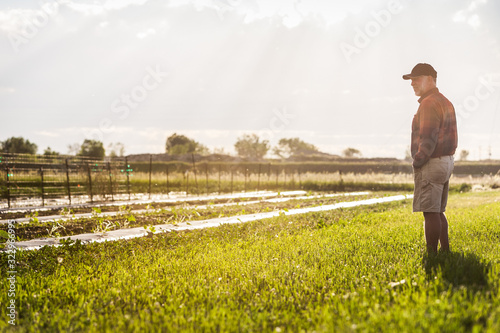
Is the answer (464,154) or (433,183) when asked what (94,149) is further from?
(464,154)

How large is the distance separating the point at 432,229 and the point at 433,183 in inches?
22.2

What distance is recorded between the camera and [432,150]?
4664 millimetres

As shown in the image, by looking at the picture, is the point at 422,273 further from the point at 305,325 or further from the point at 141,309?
the point at 141,309

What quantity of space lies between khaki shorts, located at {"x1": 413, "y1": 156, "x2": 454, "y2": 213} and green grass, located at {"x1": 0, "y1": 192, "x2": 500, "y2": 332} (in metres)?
0.60

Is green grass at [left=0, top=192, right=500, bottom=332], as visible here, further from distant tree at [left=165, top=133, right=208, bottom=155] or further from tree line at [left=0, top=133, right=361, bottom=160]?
distant tree at [left=165, top=133, right=208, bottom=155]

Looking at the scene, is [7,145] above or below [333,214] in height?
above

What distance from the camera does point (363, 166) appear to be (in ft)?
210

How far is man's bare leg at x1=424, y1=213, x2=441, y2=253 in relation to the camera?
189 inches

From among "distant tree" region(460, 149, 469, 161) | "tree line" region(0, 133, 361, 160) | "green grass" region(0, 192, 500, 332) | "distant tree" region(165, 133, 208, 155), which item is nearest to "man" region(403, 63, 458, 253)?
"green grass" region(0, 192, 500, 332)

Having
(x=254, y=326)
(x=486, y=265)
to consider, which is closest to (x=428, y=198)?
(x=486, y=265)

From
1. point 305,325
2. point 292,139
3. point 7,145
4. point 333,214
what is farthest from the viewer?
point 292,139

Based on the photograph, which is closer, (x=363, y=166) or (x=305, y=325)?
(x=305, y=325)

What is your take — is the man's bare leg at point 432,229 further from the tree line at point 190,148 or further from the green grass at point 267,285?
the tree line at point 190,148

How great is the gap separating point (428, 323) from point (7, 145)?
205ft
